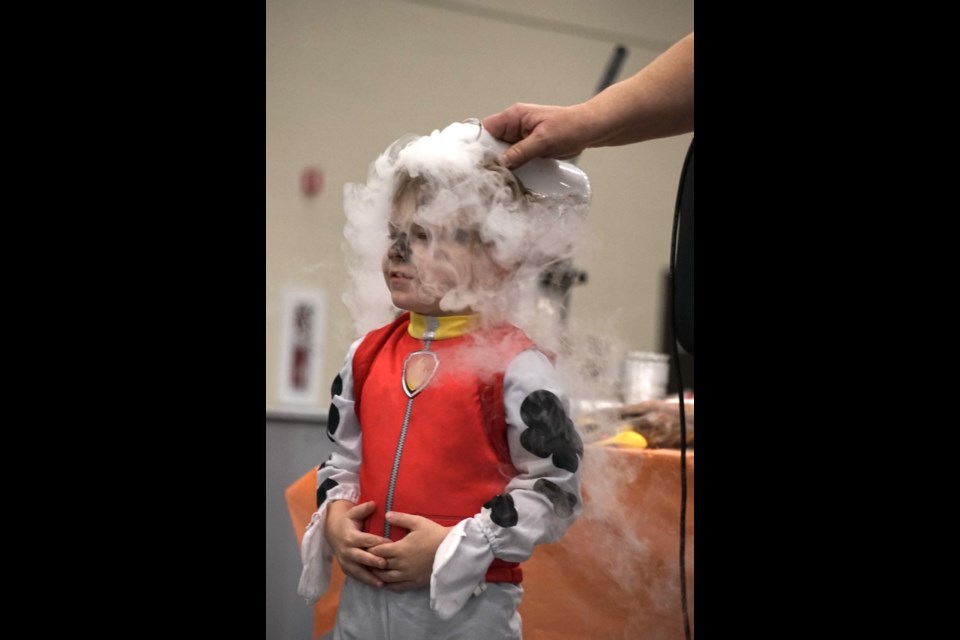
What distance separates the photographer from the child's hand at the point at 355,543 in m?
0.82

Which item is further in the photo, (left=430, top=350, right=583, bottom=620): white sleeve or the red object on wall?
the red object on wall

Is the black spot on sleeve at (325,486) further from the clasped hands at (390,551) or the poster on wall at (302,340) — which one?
the poster on wall at (302,340)

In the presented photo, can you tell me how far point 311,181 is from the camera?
106 centimetres

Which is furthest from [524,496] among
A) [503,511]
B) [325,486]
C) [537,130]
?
[537,130]

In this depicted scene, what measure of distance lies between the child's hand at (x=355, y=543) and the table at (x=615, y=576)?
35cm

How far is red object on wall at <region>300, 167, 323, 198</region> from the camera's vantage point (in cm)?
105

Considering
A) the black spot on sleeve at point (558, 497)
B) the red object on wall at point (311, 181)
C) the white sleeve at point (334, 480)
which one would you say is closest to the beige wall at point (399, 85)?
the red object on wall at point (311, 181)

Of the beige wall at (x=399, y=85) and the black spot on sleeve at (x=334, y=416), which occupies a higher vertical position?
the beige wall at (x=399, y=85)

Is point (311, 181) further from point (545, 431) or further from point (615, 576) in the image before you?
point (615, 576)

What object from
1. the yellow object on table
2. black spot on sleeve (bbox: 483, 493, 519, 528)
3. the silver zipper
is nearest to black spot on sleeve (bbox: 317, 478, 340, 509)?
the silver zipper

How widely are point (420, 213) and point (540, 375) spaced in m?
0.21

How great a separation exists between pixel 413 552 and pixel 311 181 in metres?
0.51

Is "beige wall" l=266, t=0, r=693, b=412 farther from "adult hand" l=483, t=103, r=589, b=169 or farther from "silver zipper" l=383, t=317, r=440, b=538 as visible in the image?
"silver zipper" l=383, t=317, r=440, b=538
